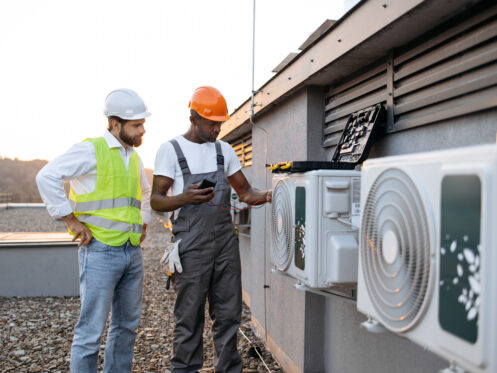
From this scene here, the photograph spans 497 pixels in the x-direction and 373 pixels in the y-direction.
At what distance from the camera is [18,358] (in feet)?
14.5

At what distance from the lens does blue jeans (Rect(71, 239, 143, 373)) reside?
2.91 meters

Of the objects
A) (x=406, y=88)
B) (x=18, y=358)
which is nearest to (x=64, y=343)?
(x=18, y=358)

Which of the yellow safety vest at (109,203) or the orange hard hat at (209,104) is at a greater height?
the orange hard hat at (209,104)

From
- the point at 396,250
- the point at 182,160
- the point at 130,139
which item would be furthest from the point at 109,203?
the point at 396,250

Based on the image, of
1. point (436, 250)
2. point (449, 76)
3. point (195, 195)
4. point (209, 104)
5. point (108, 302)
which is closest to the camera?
point (436, 250)

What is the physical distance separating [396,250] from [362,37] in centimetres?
137

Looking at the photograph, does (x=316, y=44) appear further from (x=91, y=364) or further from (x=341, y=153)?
(x=91, y=364)

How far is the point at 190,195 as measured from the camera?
3.10m

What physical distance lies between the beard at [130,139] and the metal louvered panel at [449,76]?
70.6 inches

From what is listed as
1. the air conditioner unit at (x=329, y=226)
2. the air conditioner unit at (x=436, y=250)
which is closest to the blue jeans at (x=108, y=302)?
the air conditioner unit at (x=329, y=226)

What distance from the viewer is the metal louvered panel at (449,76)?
187 cm

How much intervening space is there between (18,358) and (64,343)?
0.54 m

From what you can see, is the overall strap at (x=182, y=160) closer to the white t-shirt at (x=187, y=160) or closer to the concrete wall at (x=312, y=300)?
the white t-shirt at (x=187, y=160)

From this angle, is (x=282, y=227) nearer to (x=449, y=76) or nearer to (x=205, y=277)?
(x=205, y=277)
